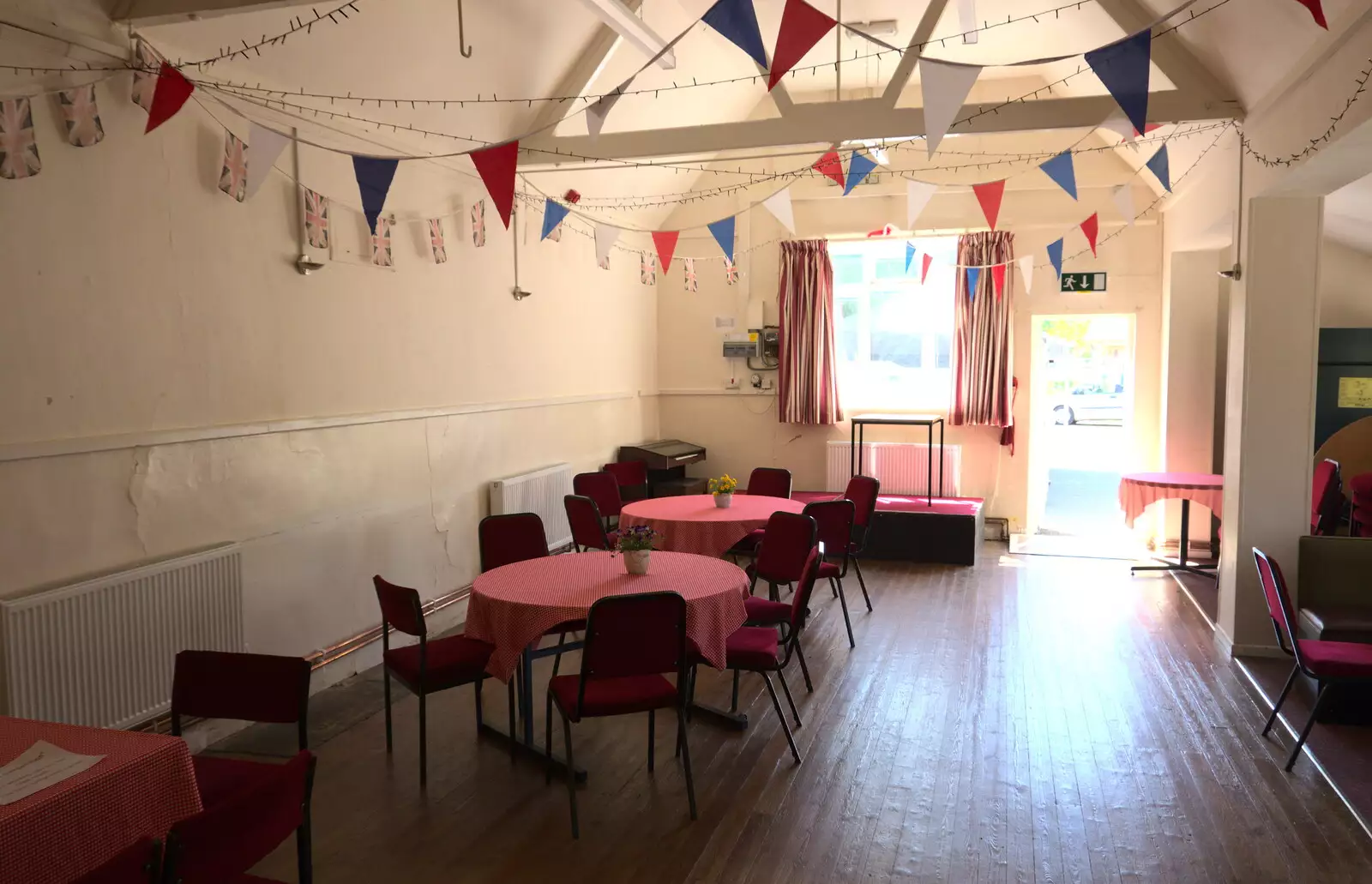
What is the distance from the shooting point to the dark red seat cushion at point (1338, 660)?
356 cm

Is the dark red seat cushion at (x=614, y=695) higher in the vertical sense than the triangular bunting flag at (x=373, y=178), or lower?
lower

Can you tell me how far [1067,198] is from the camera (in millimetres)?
8086

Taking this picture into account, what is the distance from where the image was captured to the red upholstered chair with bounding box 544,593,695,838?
308 centimetres

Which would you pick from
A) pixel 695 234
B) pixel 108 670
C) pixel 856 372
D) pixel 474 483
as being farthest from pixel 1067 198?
pixel 108 670

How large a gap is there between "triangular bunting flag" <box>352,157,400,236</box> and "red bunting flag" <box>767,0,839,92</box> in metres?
1.79

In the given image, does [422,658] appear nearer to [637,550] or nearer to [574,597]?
[574,597]

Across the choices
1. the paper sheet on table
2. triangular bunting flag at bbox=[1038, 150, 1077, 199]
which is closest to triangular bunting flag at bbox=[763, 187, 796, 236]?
triangular bunting flag at bbox=[1038, 150, 1077, 199]

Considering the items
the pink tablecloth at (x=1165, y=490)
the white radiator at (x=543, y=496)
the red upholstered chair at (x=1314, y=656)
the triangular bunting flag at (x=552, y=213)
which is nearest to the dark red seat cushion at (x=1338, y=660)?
the red upholstered chair at (x=1314, y=656)

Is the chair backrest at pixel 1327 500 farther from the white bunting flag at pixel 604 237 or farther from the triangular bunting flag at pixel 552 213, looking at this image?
the triangular bunting flag at pixel 552 213

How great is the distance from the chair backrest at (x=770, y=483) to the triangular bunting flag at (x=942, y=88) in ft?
11.0

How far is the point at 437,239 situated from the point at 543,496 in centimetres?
207

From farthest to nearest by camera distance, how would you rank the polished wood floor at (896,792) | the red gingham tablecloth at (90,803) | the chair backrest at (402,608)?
the chair backrest at (402,608) → the polished wood floor at (896,792) → the red gingham tablecloth at (90,803)

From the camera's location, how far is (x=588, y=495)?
254 inches

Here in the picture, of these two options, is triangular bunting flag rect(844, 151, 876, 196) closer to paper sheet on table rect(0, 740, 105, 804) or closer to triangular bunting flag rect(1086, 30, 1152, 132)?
triangular bunting flag rect(1086, 30, 1152, 132)
